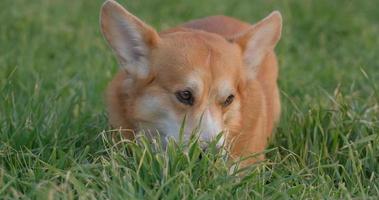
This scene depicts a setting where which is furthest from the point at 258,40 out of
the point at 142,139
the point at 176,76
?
the point at 142,139

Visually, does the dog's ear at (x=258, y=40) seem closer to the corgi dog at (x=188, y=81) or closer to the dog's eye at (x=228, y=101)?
the corgi dog at (x=188, y=81)

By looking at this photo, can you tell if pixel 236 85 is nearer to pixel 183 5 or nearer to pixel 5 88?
pixel 5 88

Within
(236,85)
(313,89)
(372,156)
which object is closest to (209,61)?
(236,85)

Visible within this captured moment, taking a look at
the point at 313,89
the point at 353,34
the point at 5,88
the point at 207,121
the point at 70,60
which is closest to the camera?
the point at 207,121

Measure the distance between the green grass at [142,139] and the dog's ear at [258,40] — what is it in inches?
19.3

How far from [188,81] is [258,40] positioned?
2.37 feet

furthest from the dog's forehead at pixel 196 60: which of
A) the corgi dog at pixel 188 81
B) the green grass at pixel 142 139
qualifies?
the green grass at pixel 142 139

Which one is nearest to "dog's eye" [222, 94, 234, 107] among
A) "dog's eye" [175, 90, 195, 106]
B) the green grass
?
"dog's eye" [175, 90, 195, 106]

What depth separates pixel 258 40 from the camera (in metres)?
4.91

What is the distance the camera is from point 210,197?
398 centimetres

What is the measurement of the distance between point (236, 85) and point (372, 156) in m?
0.85

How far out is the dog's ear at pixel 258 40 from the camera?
4848mm

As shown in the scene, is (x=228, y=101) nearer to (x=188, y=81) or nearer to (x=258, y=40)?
(x=188, y=81)

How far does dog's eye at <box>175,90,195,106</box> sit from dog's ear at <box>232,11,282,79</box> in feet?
2.03
